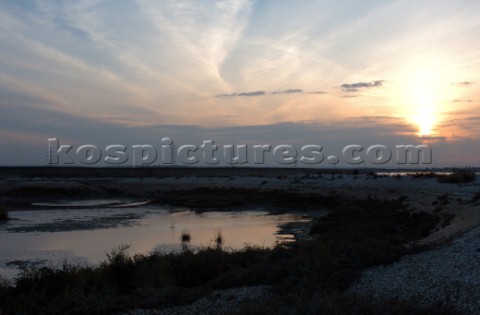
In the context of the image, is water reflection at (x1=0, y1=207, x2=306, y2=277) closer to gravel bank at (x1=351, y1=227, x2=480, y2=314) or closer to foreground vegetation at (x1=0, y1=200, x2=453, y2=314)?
foreground vegetation at (x1=0, y1=200, x2=453, y2=314)

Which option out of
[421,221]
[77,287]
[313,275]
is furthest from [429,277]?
[421,221]

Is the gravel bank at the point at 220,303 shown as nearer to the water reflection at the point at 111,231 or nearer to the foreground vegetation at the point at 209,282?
the foreground vegetation at the point at 209,282

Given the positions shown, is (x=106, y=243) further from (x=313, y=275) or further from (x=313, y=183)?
(x=313, y=183)

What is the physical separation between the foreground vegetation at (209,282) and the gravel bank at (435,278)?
49 cm

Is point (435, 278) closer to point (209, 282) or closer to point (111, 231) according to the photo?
point (209, 282)

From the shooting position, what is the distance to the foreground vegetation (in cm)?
897

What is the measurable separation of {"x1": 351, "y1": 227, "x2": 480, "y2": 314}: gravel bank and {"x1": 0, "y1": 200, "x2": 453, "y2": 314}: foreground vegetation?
1.61 ft

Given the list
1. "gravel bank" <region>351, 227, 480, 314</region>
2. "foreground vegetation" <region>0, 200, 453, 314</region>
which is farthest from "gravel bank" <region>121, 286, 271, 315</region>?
"gravel bank" <region>351, 227, 480, 314</region>

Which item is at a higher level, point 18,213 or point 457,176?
point 457,176

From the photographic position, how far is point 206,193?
58.6m

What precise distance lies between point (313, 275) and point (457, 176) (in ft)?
112

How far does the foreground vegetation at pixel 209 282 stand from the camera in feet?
29.4

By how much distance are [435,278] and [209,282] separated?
5.61 meters

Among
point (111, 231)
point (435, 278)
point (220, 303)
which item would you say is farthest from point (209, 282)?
point (111, 231)
